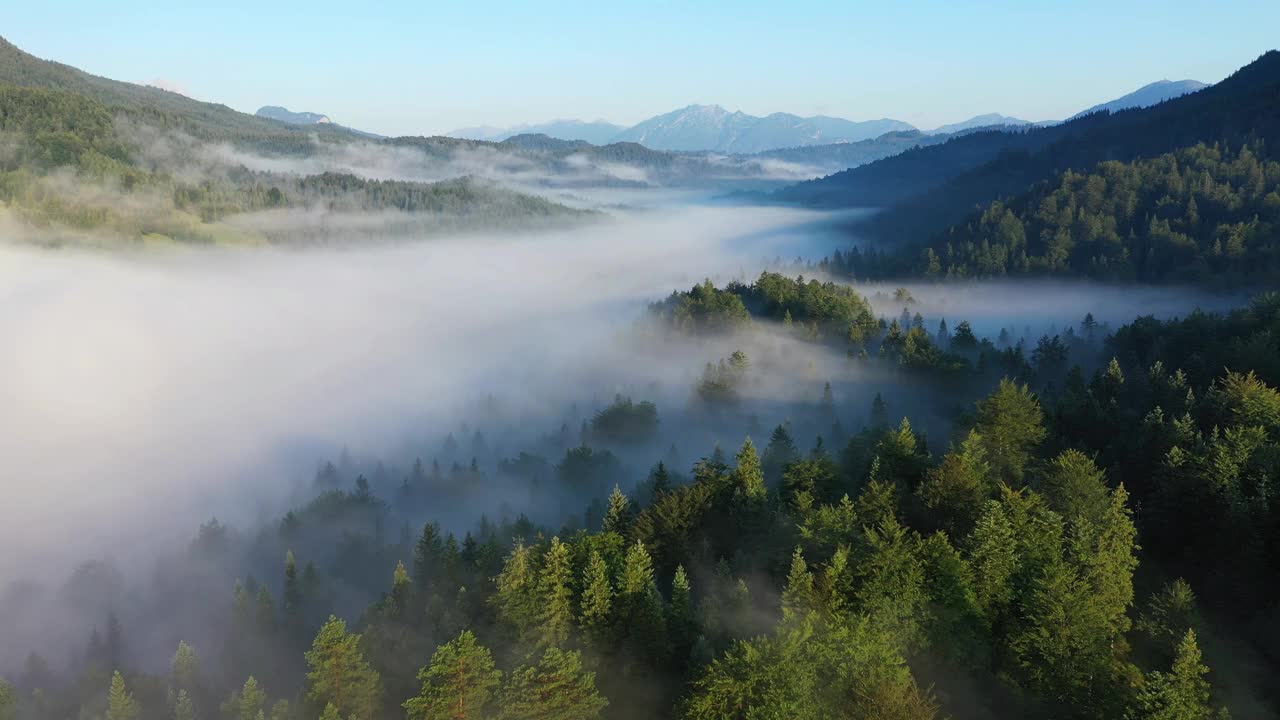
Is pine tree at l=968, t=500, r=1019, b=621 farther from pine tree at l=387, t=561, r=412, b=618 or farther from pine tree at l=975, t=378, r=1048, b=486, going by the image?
pine tree at l=387, t=561, r=412, b=618

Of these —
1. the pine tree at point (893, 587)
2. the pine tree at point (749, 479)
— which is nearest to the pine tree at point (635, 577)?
the pine tree at point (893, 587)

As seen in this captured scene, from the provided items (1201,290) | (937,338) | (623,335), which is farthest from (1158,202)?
(623,335)

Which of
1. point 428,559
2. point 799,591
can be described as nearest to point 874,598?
point 799,591

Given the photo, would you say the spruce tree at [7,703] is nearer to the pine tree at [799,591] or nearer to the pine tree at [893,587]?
the pine tree at [799,591]

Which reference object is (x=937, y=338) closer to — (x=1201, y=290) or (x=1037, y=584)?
(x=1201, y=290)

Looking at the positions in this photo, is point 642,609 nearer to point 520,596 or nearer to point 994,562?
point 520,596

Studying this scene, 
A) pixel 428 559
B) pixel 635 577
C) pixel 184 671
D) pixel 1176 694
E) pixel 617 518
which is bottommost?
pixel 184 671
